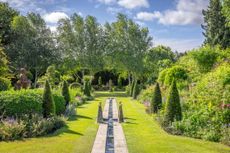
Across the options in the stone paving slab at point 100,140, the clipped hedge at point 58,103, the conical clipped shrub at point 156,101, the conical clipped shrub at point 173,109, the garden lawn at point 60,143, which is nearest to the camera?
the garden lawn at point 60,143

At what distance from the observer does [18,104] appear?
15.2 meters

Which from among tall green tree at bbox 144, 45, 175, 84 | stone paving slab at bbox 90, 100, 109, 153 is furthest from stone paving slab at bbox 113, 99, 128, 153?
tall green tree at bbox 144, 45, 175, 84

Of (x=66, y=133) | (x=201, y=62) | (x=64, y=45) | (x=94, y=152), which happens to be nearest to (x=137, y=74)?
(x=64, y=45)

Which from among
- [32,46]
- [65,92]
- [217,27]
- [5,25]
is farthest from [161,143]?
[5,25]

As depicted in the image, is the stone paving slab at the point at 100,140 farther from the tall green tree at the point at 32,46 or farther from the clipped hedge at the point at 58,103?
the tall green tree at the point at 32,46

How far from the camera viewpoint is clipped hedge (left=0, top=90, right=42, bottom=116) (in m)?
15.0

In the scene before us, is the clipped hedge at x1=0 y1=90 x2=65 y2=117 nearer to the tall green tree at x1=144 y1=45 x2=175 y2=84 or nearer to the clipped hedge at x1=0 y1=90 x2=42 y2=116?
the clipped hedge at x1=0 y1=90 x2=42 y2=116

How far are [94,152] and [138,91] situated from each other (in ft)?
98.3

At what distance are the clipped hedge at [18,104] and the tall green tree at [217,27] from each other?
110 ft

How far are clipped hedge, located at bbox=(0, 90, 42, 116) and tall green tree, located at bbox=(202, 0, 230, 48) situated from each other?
3353cm

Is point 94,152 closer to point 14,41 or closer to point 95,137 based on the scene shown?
point 95,137

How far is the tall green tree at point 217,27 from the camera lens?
44.2m

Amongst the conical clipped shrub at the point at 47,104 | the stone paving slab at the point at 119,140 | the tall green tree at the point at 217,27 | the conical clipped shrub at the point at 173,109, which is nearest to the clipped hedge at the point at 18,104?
the conical clipped shrub at the point at 47,104

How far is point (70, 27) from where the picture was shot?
5597cm
